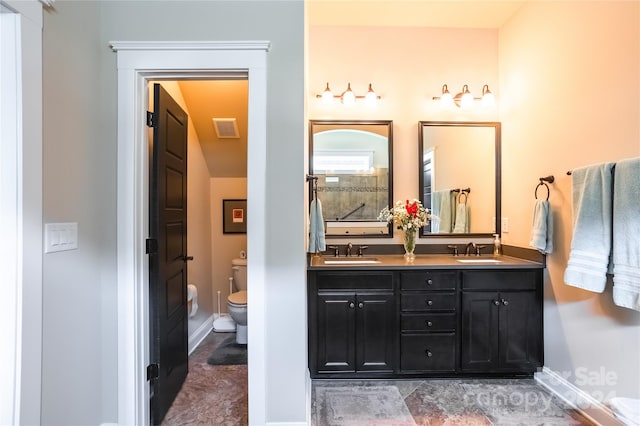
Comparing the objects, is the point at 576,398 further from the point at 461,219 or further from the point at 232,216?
the point at 232,216

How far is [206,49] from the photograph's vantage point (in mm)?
1598

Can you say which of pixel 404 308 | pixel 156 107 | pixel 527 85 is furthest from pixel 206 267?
pixel 527 85

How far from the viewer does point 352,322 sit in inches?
85.4

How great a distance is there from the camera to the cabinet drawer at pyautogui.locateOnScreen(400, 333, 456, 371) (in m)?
2.18

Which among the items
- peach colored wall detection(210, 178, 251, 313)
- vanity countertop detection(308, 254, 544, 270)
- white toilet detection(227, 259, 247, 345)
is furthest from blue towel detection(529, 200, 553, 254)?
peach colored wall detection(210, 178, 251, 313)

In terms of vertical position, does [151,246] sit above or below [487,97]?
below

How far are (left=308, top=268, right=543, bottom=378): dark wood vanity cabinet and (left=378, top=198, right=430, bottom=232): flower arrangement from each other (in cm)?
43

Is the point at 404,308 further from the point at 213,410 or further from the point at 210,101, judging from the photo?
the point at 210,101

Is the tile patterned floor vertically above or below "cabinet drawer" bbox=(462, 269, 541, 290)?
below

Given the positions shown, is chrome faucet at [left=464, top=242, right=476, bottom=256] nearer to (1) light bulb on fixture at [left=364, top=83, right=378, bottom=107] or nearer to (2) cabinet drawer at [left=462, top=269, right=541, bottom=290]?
(2) cabinet drawer at [left=462, top=269, right=541, bottom=290]

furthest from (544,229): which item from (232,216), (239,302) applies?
(232,216)

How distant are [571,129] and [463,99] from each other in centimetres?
92

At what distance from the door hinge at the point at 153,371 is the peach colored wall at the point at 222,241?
1627mm

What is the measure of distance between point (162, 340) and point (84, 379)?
0.39 metres
